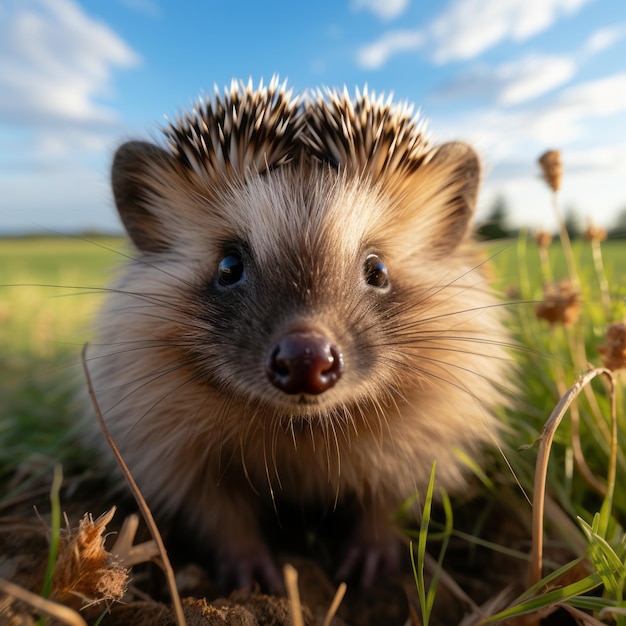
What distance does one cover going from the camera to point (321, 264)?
1.85 m

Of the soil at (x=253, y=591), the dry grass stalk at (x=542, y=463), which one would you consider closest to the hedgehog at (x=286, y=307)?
the soil at (x=253, y=591)

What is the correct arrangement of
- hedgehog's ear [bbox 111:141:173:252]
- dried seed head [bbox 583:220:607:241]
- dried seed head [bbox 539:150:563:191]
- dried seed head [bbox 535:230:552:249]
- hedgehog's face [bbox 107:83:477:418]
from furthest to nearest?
dried seed head [bbox 535:230:552:249], dried seed head [bbox 583:220:607:241], hedgehog's ear [bbox 111:141:173:252], dried seed head [bbox 539:150:563:191], hedgehog's face [bbox 107:83:477:418]

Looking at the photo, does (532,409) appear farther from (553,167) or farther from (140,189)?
(140,189)

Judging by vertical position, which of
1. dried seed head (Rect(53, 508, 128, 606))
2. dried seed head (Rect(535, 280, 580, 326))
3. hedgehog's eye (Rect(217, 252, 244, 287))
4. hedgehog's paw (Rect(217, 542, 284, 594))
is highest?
hedgehog's eye (Rect(217, 252, 244, 287))

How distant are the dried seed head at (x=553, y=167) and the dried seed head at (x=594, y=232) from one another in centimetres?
42

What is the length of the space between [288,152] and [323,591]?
1.65 m

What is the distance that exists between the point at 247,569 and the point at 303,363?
1.04m

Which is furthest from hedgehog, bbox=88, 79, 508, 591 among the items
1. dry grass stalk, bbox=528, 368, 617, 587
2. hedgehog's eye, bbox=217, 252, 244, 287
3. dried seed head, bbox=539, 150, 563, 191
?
dry grass stalk, bbox=528, 368, 617, 587

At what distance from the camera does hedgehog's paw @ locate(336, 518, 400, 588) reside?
2.12m

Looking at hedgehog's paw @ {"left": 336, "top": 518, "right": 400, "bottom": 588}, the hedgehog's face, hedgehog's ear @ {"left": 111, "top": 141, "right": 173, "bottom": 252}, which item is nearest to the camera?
the hedgehog's face

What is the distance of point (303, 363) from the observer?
4.97 feet

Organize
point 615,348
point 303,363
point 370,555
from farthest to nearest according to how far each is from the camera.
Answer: point 370,555, point 615,348, point 303,363

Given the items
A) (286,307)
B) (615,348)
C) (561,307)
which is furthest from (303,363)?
(561,307)

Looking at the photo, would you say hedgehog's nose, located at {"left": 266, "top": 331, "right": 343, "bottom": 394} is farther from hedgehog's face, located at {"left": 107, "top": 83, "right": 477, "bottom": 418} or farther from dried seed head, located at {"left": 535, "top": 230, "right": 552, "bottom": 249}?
dried seed head, located at {"left": 535, "top": 230, "right": 552, "bottom": 249}
